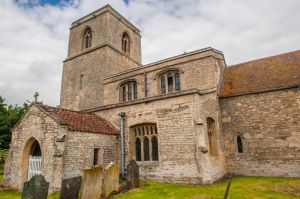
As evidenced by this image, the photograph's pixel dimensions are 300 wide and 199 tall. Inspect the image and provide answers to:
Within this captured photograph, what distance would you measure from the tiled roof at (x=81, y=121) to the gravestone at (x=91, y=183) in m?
3.57

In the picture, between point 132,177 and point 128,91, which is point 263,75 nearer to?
point 128,91

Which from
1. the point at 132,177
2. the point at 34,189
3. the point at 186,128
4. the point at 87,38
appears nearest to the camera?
the point at 34,189

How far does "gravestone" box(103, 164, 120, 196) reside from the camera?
31.6ft

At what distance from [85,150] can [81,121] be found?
1984mm

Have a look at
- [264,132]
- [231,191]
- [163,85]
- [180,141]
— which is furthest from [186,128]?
[163,85]

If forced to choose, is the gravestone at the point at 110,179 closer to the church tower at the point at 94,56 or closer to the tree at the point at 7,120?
the church tower at the point at 94,56

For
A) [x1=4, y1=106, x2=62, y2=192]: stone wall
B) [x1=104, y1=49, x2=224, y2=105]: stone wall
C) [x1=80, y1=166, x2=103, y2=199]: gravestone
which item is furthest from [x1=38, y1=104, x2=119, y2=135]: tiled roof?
[x1=104, y1=49, x2=224, y2=105]: stone wall

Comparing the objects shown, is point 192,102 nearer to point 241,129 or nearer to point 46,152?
point 241,129

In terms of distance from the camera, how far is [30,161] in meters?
13.0

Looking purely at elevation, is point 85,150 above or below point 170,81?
below

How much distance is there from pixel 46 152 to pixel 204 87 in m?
10.1

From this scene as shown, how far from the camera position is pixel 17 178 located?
12625 millimetres

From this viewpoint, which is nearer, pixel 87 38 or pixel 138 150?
pixel 138 150

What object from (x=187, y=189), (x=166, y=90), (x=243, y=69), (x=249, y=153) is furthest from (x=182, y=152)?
(x=243, y=69)
